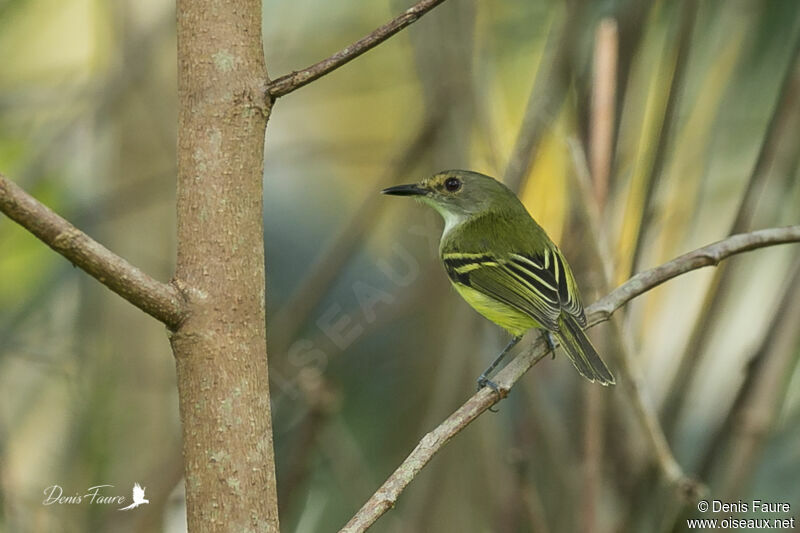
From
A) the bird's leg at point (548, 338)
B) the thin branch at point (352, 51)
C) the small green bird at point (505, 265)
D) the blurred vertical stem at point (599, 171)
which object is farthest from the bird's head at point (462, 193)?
the thin branch at point (352, 51)

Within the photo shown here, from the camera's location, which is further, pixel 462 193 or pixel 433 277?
pixel 433 277

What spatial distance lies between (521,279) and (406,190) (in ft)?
1.91

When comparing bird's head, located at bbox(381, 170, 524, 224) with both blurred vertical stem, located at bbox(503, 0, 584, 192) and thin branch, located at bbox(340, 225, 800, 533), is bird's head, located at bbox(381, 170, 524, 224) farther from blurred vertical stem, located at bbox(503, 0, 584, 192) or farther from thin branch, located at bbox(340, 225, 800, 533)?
thin branch, located at bbox(340, 225, 800, 533)

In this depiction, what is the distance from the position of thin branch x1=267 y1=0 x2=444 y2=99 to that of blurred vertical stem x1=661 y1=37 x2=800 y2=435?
183cm

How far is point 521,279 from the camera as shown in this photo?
3.20m

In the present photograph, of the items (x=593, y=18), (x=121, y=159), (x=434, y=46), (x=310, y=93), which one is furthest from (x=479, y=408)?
(x=310, y=93)

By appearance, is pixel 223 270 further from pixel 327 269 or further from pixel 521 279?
pixel 327 269

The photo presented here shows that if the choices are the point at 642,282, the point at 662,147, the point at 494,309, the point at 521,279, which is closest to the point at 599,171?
the point at 662,147

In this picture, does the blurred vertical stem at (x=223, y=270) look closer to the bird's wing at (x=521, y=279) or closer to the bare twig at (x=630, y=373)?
the bare twig at (x=630, y=373)

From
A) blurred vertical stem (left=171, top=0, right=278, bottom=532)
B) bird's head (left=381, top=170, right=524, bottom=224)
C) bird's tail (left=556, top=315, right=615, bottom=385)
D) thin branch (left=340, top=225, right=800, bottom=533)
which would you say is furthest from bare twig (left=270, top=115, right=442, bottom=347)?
blurred vertical stem (left=171, top=0, right=278, bottom=532)

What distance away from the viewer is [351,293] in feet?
16.6

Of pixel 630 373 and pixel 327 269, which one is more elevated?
pixel 327 269

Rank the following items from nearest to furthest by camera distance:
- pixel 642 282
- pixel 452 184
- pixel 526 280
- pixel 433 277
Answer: pixel 642 282 < pixel 526 280 < pixel 452 184 < pixel 433 277

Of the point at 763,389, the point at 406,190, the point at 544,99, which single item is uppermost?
the point at 544,99
